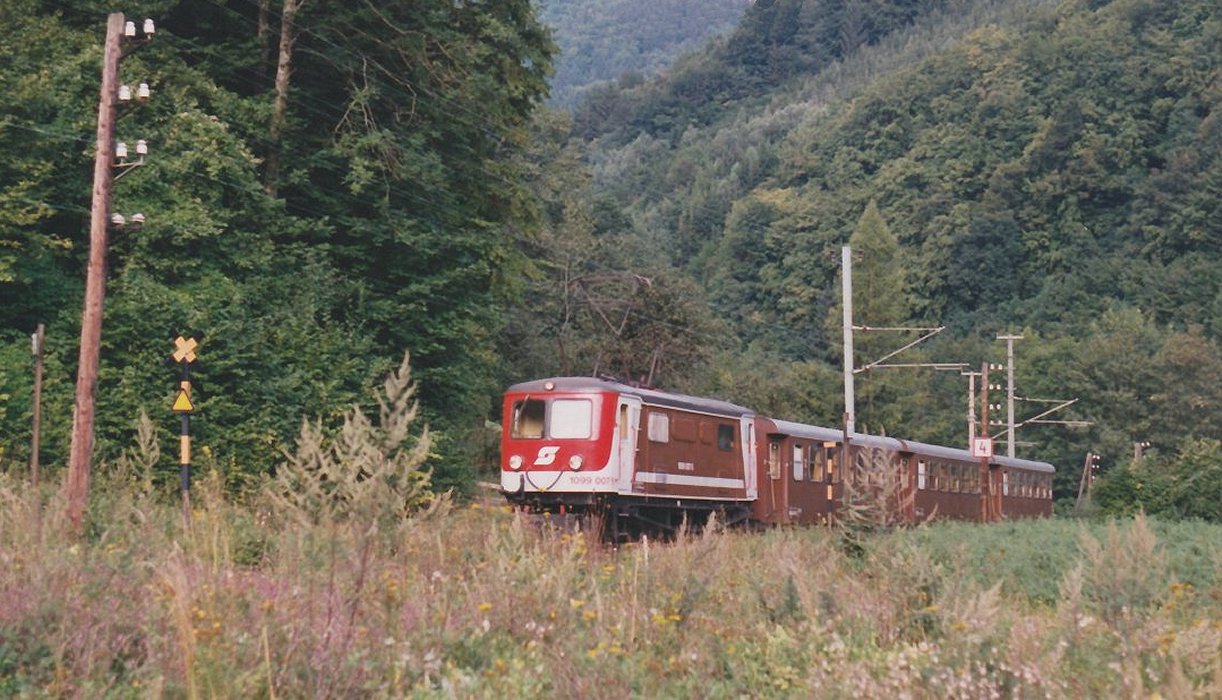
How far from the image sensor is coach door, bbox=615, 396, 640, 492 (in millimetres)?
22719

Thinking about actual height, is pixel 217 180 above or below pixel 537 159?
below

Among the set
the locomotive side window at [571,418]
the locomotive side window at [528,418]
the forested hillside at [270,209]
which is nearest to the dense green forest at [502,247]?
the forested hillside at [270,209]

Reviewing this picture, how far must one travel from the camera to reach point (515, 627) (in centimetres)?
920

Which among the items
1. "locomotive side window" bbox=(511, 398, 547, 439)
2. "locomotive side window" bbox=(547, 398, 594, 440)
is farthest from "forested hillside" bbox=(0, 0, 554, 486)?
"locomotive side window" bbox=(547, 398, 594, 440)

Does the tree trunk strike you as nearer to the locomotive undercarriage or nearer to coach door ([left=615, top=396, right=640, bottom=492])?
the locomotive undercarriage

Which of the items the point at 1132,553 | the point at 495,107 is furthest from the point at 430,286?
the point at 1132,553

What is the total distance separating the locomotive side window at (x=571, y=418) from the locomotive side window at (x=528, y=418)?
0.30m

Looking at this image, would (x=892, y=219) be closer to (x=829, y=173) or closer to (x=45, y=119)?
(x=829, y=173)

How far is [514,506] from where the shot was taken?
2327 cm

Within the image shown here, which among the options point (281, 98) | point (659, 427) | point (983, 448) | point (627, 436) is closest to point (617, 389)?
point (627, 436)

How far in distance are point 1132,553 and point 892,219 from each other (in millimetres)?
111364

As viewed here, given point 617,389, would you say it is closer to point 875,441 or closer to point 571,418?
point 571,418

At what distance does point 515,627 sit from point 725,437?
56.6ft

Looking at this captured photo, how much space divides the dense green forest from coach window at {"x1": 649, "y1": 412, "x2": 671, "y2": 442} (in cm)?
588
